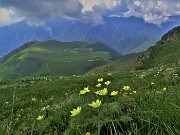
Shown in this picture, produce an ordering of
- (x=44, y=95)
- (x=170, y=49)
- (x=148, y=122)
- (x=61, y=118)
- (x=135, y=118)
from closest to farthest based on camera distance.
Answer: (x=148, y=122) → (x=135, y=118) → (x=61, y=118) → (x=44, y=95) → (x=170, y=49)

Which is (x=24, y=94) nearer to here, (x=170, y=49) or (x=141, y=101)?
(x=141, y=101)

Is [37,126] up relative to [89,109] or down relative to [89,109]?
down

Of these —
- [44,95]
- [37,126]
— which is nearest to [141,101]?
[37,126]

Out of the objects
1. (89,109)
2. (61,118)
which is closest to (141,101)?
(89,109)

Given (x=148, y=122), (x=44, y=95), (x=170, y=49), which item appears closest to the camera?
→ (x=148, y=122)

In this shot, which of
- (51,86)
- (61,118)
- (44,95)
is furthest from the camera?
(51,86)

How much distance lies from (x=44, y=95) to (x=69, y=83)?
23.5 feet

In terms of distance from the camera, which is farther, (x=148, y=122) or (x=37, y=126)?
(x=37, y=126)

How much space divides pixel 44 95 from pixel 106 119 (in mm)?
26154

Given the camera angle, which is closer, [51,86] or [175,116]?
[175,116]

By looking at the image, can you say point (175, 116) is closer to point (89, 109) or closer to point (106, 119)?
point (106, 119)

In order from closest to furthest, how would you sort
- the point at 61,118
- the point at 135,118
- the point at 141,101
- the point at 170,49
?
1. the point at 135,118
2. the point at 141,101
3. the point at 61,118
4. the point at 170,49

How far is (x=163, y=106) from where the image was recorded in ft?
16.4

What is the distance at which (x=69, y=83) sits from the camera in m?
37.1
